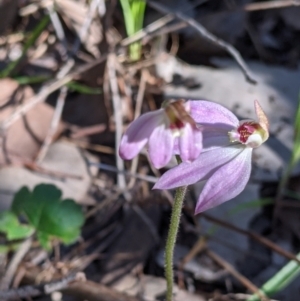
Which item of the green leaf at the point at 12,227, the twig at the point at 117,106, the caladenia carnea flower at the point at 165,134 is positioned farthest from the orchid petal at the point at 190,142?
the twig at the point at 117,106

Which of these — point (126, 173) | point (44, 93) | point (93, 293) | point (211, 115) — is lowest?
point (93, 293)

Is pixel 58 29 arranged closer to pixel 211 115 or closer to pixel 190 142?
pixel 211 115

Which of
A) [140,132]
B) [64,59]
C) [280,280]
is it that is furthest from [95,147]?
[140,132]

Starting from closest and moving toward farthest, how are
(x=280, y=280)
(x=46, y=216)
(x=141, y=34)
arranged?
(x=280, y=280), (x=46, y=216), (x=141, y=34)

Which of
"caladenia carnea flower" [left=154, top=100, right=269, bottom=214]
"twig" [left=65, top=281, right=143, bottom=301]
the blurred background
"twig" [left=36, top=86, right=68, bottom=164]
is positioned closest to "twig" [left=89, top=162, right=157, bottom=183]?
the blurred background

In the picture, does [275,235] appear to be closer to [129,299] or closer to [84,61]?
[129,299]

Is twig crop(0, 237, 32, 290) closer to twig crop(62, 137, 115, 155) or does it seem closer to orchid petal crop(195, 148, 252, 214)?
twig crop(62, 137, 115, 155)
